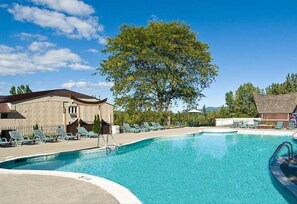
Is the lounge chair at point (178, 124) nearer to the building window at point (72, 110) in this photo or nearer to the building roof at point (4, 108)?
the building window at point (72, 110)

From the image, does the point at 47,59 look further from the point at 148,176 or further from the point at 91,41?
the point at 148,176

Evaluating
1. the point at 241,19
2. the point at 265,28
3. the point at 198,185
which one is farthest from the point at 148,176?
the point at 265,28

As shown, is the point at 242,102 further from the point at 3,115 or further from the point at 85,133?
the point at 3,115

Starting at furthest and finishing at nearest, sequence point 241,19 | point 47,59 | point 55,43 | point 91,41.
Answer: point 47,59
point 91,41
point 55,43
point 241,19

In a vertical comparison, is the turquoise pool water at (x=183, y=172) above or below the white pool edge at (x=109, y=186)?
below

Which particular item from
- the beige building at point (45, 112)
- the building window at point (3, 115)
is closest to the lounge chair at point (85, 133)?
the beige building at point (45, 112)

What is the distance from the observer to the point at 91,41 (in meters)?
31.1

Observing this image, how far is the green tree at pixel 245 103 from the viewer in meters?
42.6

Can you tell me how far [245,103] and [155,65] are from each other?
63.5 feet

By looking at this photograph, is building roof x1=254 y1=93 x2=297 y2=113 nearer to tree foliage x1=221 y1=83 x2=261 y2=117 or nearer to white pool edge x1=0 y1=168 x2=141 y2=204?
tree foliage x1=221 y1=83 x2=261 y2=117

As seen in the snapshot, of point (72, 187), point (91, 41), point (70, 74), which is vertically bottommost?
point (72, 187)

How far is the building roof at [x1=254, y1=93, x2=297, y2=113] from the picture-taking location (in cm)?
2969

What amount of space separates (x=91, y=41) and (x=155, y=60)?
7.46 meters

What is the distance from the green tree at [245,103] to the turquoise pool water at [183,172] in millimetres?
29373
